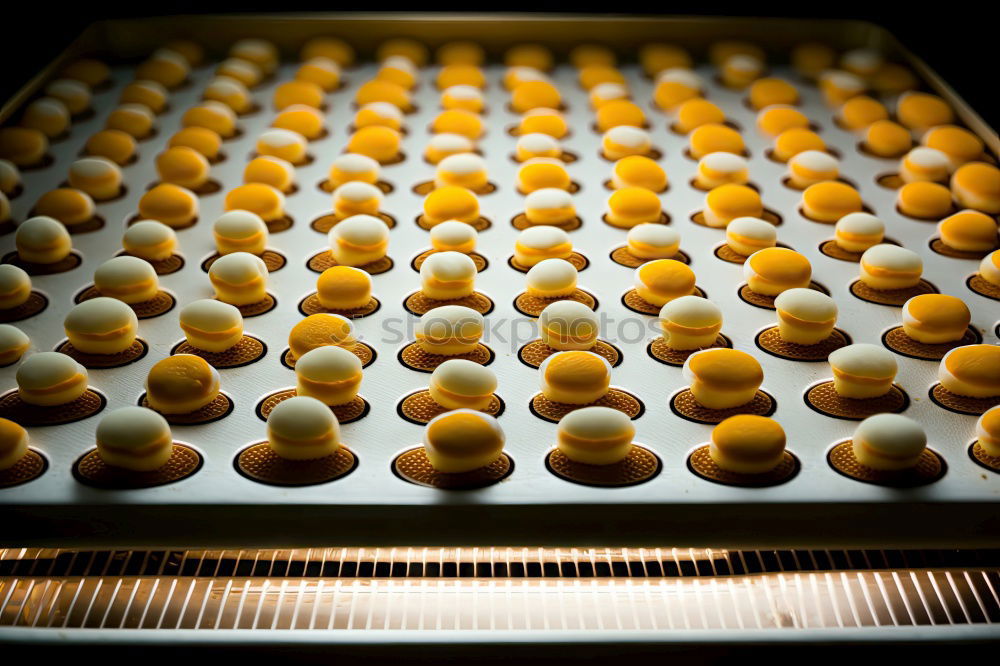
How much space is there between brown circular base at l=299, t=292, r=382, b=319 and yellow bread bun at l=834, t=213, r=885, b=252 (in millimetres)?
640

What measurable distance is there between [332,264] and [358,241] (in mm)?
56

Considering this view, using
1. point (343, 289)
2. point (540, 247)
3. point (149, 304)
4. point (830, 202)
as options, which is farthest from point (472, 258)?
point (830, 202)

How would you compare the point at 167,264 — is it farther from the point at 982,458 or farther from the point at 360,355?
the point at 982,458

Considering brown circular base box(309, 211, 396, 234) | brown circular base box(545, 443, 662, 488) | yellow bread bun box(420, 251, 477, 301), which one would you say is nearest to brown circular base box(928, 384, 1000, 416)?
brown circular base box(545, 443, 662, 488)

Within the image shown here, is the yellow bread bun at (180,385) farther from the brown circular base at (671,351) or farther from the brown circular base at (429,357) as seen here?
the brown circular base at (671,351)

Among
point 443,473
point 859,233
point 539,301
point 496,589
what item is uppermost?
point 859,233

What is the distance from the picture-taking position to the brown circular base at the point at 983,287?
51.8 inches

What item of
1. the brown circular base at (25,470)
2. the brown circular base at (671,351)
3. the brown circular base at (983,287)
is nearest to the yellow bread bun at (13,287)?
the brown circular base at (25,470)

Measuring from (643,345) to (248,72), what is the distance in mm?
1095

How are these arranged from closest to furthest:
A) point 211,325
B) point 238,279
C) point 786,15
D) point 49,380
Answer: point 49,380 → point 211,325 → point 238,279 → point 786,15

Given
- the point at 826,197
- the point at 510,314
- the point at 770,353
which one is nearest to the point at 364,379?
the point at 510,314

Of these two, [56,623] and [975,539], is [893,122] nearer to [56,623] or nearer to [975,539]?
[975,539]

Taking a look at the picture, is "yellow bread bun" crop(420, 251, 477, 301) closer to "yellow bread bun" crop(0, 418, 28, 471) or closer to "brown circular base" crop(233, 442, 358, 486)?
"brown circular base" crop(233, 442, 358, 486)

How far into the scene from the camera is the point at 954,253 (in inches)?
55.7
